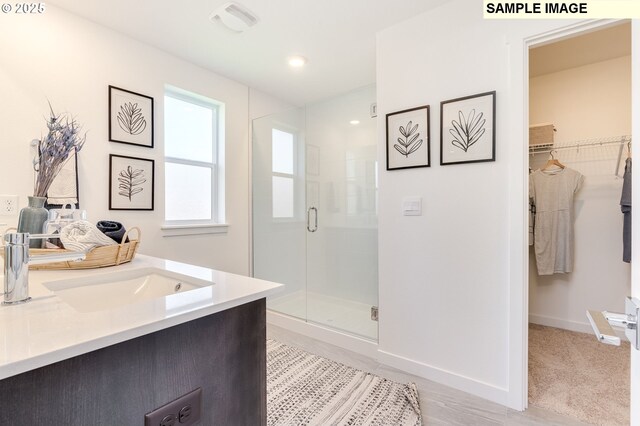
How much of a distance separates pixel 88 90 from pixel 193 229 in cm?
125

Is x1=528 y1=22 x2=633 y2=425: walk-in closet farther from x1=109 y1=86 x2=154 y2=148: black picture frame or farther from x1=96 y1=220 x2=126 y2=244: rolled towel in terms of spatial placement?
x1=109 y1=86 x2=154 y2=148: black picture frame

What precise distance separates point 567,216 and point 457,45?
1887mm

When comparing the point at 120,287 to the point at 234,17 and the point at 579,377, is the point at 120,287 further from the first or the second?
the point at 579,377

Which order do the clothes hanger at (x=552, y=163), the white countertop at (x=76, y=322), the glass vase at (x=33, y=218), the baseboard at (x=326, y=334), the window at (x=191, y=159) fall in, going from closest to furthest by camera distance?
the white countertop at (x=76, y=322) → the glass vase at (x=33, y=218) → the baseboard at (x=326, y=334) → the window at (x=191, y=159) → the clothes hanger at (x=552, y=163)

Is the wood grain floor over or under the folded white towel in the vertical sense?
under

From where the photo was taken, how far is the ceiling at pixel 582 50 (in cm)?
216

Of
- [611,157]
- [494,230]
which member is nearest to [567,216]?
[611,157]

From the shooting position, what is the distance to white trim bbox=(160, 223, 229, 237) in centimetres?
243

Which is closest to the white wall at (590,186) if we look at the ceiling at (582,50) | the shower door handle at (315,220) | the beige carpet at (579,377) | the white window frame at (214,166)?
the ceiling at (582,50)

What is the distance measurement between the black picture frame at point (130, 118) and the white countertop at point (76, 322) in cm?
151

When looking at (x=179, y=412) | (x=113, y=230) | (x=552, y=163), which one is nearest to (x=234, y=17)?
(x=113, y=230)

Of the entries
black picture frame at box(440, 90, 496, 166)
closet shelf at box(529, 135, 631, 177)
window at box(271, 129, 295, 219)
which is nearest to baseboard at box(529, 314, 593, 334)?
closet shelf at box(529, 135, 631, 177)

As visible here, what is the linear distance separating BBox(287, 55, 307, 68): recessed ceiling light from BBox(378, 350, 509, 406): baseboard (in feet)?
8.05

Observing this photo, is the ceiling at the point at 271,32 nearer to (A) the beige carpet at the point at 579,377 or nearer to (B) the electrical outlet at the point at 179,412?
(B) the electrical outlet at the point at 179,412
